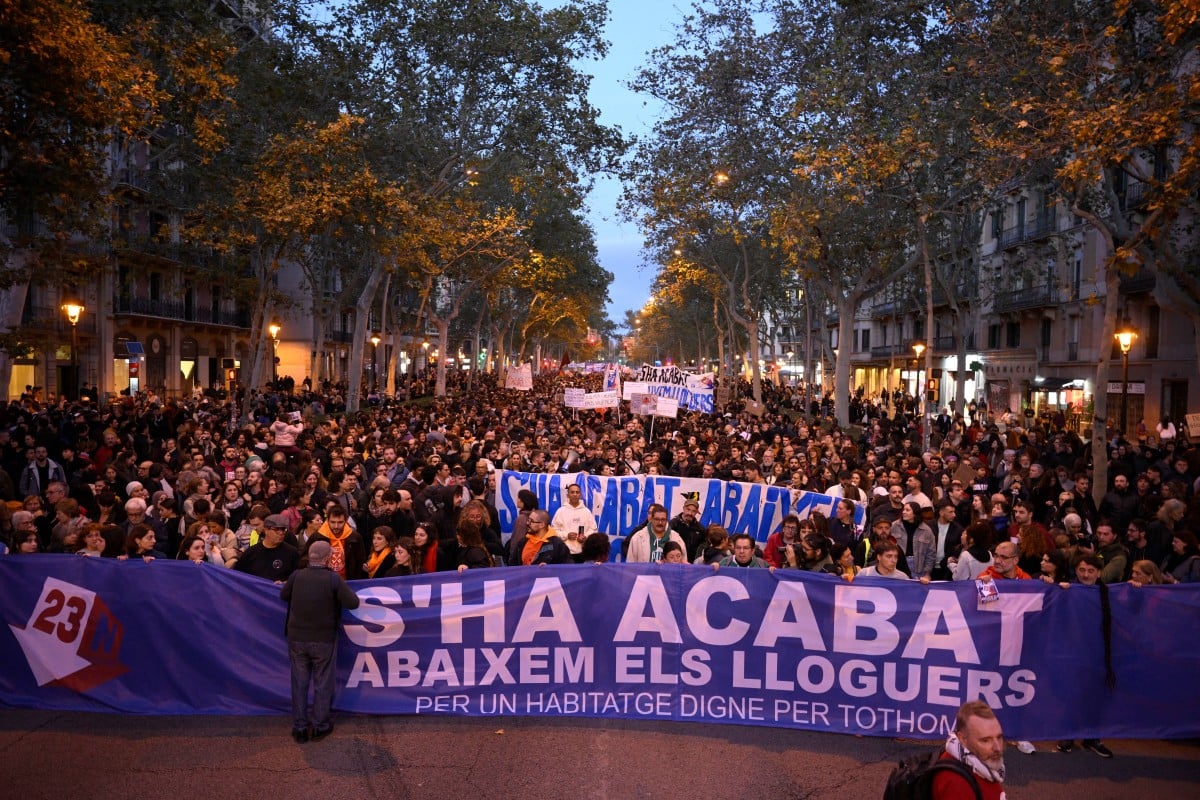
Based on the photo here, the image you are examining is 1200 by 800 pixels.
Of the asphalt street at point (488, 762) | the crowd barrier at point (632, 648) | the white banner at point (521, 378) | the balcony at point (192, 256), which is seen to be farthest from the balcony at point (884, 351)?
the asphalt street at point (488, 762)

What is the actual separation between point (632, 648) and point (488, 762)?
144cm

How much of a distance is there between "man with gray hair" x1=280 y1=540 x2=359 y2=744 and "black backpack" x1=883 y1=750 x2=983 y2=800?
4.39 metres

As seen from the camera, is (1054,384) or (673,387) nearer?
(673,387)

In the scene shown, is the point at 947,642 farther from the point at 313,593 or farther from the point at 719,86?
the point at 719,86

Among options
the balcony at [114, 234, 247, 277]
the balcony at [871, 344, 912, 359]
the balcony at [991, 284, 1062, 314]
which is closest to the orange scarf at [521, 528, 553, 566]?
the balcony at [114, 234, 247, 277]

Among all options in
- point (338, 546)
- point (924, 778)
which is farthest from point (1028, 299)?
point (924, 778)

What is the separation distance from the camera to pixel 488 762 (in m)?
6.73

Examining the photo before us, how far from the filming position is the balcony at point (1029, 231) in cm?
4126

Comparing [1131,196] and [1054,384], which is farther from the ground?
[1131,196]

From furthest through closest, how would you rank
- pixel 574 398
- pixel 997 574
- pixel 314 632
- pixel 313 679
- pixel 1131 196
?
pixel 1131 196, pixel 574 398, pixel 997 574, pixel 313 679, pixel 314 632

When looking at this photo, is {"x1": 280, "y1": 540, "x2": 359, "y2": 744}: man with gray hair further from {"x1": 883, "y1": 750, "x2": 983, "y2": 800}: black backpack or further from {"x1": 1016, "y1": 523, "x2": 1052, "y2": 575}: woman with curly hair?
{"x1": 1016, "y1": 523, "x2": 1052, "y2": 575}: woman with curly hair

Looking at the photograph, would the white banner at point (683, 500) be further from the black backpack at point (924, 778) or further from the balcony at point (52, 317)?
the balcony at point (52, 317)

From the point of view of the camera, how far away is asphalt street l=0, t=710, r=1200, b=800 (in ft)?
20.6

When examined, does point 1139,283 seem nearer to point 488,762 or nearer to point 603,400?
point 603,400
